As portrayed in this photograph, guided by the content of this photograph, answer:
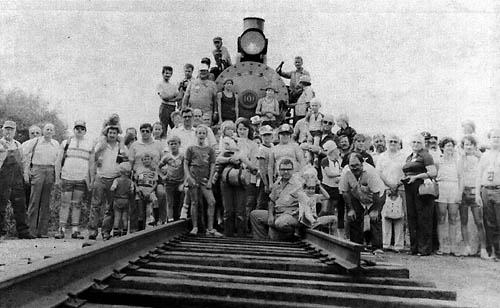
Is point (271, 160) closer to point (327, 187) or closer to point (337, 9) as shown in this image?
point (327, 187)

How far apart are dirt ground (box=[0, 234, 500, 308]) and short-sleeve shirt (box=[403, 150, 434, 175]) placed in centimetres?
118

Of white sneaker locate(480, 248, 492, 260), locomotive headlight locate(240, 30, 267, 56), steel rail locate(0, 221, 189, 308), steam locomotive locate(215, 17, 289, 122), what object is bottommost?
white sneaker locate(480, 248, 492, 260)

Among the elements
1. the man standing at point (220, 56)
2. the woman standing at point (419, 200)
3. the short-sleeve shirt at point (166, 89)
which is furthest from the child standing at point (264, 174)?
the man standing at point (220, 56)

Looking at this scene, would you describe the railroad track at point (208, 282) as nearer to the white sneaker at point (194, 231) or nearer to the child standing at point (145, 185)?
the white sneaker at point (194, 231)

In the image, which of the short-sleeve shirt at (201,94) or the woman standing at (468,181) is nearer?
the woman standing at (468,181)

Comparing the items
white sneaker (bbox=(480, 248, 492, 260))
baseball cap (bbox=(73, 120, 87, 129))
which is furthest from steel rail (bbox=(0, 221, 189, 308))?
white sneaker (bbox=(480, 248, 492, 260))

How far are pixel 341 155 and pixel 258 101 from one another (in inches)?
137

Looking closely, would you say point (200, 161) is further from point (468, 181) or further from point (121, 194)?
point (468, 181)

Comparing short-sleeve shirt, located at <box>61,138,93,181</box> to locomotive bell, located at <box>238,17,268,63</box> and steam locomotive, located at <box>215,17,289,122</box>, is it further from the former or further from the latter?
locomotive bell, located at <box>238,17,268,63</box>

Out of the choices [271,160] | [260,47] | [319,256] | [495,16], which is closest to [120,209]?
[271,160]

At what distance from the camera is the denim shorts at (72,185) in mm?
7516

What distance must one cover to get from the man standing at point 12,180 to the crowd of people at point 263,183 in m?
0.02

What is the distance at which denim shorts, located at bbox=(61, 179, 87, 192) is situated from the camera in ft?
24.7

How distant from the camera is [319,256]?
13.9 ft
